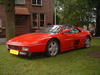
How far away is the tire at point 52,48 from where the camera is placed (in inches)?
264

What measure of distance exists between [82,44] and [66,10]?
15.7 m

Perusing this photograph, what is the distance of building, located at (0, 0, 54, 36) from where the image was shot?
20.7 metres

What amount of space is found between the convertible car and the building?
12937 millimetres

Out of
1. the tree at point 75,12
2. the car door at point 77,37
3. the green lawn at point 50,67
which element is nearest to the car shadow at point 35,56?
the green lawn at point 50,67

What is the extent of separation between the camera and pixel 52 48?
6867mm

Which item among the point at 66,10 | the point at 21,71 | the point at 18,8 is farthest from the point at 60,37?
the point at 66,10

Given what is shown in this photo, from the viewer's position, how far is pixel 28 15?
70.3 ft

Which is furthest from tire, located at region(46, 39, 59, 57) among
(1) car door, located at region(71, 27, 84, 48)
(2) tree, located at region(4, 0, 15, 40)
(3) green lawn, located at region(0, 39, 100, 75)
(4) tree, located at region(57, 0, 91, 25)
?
(4) tree, located at region(57, 0, 91, 25)

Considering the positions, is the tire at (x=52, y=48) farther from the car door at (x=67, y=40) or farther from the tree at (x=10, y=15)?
the tree at (x=10, y=15)

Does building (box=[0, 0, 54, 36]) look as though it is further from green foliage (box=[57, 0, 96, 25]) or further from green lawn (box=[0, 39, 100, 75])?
green lawn (box=[0, 39, 100, 75])

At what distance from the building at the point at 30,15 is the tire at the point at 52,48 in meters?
13.6

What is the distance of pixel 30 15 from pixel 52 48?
51.1 feet

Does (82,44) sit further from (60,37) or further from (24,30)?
(24,30)

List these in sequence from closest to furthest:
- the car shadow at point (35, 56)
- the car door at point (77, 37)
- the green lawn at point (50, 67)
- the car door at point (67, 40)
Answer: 1. the green lawn at point (50, 67)
2. the car shadow at point (35, 56)
3. the car door at point (67, 40)
4. the car door at point (77, 37)
